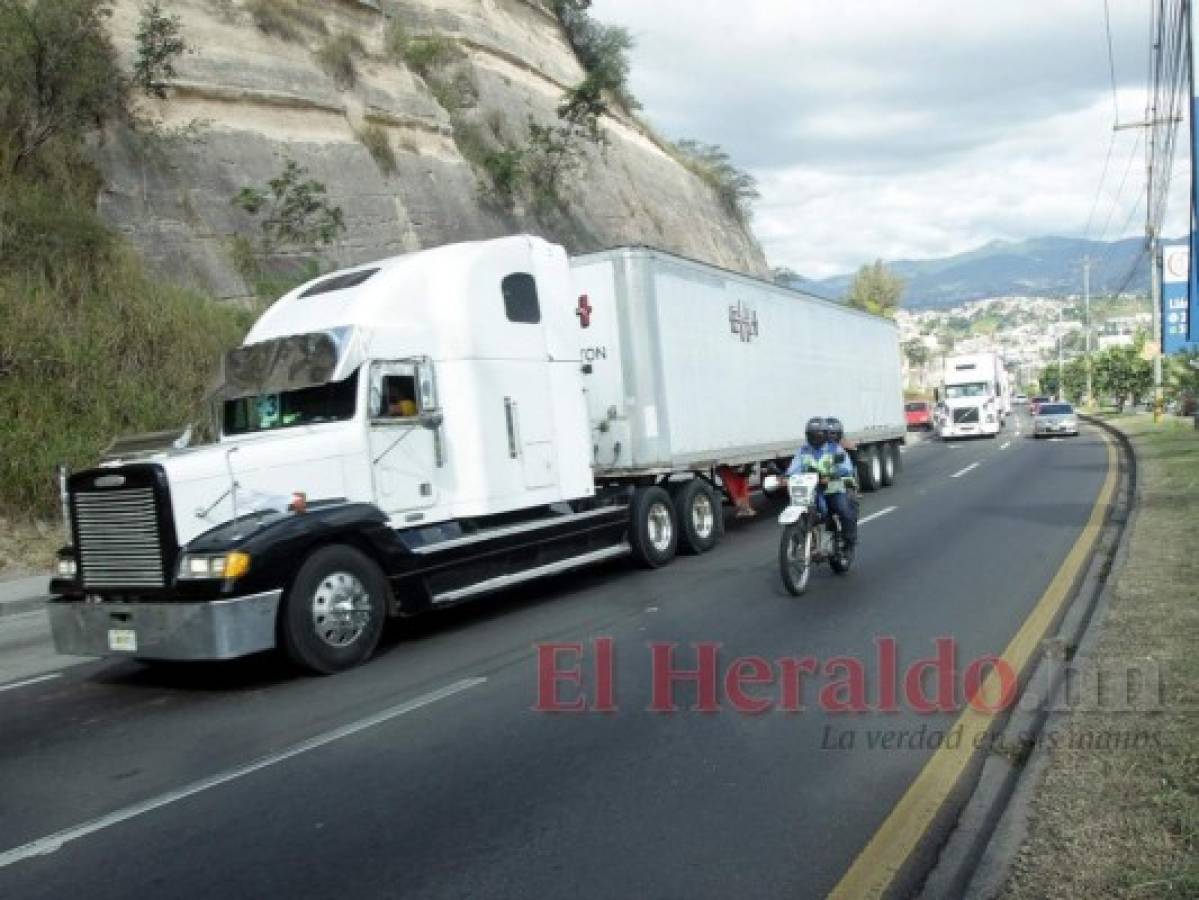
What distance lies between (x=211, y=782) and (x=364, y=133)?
1130 inches

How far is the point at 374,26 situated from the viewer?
34.6 m

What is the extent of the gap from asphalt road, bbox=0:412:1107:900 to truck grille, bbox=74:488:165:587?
2.92ft

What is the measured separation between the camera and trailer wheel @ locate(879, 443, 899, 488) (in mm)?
22656

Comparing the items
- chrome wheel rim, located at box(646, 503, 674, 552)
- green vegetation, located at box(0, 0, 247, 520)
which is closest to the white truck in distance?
green vegetation, located at box(0, 0, 247, 520)

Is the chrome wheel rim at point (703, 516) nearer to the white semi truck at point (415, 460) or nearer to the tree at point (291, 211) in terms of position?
the white semi truck at point (415, 460)

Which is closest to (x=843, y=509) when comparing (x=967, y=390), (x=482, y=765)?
(x=482, y=765)

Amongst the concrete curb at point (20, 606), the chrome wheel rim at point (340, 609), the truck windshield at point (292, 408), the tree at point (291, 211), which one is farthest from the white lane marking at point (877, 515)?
the tree at point (291, 211)

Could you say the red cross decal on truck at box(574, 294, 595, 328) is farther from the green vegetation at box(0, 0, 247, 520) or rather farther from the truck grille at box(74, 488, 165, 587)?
the green vegetation at box(0, 0, 247, 520)

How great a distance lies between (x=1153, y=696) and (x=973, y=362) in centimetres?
4297

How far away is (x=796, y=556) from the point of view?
9906 millimetres

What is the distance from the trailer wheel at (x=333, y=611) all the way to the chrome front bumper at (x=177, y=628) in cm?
17

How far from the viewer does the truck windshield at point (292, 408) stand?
905 centimetres

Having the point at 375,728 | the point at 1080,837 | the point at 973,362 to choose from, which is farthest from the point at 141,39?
the point at 973,362

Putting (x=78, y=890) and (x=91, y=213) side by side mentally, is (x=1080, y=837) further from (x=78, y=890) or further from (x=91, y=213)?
(x=91, y=213)
